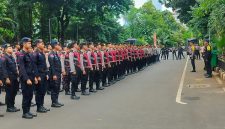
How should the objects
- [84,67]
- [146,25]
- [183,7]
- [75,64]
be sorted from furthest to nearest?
1. [146,25]
2. [183,7]
3. [84,67]
4. [75,64]

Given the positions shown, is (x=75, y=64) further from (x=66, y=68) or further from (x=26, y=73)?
(x=26, y=73)

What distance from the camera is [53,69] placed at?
13.7m

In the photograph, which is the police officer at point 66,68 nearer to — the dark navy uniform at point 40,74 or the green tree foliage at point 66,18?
the dark navy uniform at point 40,74

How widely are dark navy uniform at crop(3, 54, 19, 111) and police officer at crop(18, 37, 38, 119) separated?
4.97 feet

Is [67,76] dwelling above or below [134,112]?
above

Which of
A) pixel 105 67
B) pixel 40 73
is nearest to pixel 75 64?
pixel 40 73

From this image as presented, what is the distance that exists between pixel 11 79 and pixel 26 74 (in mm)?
1965

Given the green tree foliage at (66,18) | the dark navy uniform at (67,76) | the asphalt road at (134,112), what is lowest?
the asphalt road at (134,112)

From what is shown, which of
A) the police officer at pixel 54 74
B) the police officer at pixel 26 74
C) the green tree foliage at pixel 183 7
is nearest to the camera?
the police officer at pixel 26 74

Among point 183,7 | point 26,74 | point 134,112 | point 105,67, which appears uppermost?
point 183,7

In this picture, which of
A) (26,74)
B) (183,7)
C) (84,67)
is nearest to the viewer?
(26,74)

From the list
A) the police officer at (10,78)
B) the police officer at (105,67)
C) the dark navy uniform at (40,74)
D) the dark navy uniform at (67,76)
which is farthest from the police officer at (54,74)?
the police officer at (105,67)

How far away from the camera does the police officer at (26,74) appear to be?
1150 cm

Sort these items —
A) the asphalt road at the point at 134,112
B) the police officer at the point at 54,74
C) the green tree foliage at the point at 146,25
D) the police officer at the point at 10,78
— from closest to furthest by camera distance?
the asphalt road at the point at 134,112
the police officer at the point at 10,78
the police officer at the point at 54,74
the green tree foliage at the point at 146,25
